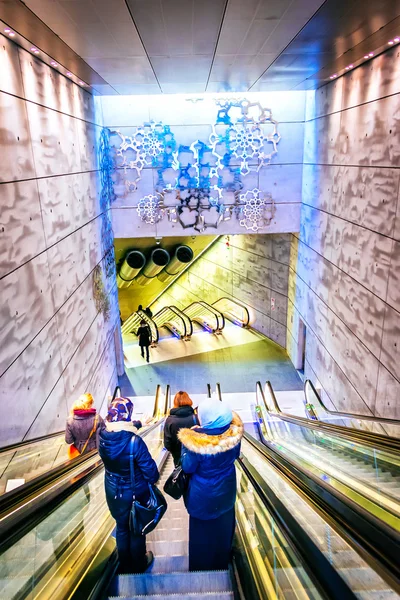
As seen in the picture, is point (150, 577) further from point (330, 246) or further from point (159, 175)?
point (159, 175)

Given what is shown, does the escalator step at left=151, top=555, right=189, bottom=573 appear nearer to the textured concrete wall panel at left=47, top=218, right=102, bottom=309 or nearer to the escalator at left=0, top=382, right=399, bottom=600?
the escalator at left=0, top=382, right=399, bottom=600

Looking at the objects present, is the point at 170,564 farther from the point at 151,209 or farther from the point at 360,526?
the point at 151,209

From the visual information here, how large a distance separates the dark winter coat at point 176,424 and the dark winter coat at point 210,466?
44.9 inches

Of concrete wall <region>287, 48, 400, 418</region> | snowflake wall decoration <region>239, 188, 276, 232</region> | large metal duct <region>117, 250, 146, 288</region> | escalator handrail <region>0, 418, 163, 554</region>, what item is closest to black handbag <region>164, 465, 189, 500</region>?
escalator handrail <region>0, 418, 163, 554</region>

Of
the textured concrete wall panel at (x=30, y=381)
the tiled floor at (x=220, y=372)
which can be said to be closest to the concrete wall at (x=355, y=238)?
the tiled floor at (x=220, y=372)

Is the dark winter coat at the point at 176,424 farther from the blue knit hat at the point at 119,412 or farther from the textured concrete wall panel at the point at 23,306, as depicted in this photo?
the textured concrete wall panel at the point at 23,306

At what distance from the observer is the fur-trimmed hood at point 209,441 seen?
2.34 m

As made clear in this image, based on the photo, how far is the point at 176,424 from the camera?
3.66 metres

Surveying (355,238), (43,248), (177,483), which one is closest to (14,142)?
(43,248)

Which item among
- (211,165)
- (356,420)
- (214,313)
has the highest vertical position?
(211,165)

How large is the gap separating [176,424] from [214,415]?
1.36 m

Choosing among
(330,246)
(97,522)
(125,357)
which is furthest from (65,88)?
(125,357)

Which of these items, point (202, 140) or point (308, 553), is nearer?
point (308, 553)

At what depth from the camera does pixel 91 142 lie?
306 inches
